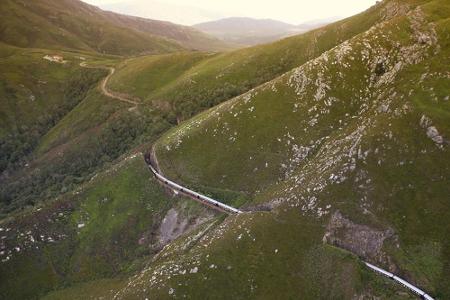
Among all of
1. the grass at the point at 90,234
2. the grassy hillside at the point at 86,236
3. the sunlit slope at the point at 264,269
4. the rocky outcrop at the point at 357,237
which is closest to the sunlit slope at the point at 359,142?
the rocky outcrop at the point at 357,237

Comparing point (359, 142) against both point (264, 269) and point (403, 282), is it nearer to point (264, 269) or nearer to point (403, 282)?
point (403, 282)

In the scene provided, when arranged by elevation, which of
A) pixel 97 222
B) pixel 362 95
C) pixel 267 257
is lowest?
pixel 97 222

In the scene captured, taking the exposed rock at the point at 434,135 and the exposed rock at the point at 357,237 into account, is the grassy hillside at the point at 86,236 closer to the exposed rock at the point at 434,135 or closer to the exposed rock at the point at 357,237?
the exposed rock at the point at 357,237

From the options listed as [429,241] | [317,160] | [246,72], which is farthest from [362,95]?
[246,72]

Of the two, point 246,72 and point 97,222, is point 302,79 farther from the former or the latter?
point 97,222

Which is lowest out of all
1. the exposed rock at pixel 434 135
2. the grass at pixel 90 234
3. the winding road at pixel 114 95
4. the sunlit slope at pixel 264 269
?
the grass at pixel 90 234

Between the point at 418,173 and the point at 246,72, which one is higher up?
the point at 246,72

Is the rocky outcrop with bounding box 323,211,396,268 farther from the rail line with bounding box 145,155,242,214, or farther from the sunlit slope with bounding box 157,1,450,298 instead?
the rail line with bounding box 145,155,242,214

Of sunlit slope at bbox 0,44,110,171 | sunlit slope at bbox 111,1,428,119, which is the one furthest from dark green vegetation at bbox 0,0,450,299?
sunlit slope at bbox 0,44,110,171
